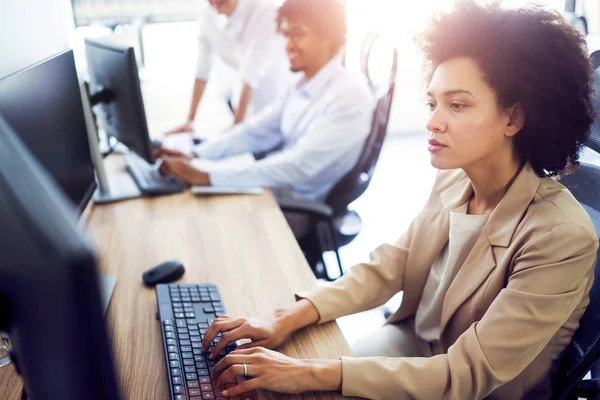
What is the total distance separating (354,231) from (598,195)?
0.93m

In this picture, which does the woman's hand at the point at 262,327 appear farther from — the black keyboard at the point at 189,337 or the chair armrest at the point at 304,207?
the chair armrest at the point at 304,207

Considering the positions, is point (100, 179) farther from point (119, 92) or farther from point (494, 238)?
point (494, 238)

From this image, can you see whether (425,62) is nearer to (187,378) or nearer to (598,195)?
(598,195)

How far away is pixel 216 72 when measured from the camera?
3145mm

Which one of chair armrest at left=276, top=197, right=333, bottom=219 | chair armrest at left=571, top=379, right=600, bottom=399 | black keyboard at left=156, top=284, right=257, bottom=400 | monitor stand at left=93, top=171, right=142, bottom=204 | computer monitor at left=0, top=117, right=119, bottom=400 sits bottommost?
chair armrest at left=571, top=379, right=600, bottom=399

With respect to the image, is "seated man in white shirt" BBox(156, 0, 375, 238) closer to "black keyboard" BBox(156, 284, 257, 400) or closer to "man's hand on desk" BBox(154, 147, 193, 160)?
"man's hand on desk" BBox(154, 147, 193, 160)

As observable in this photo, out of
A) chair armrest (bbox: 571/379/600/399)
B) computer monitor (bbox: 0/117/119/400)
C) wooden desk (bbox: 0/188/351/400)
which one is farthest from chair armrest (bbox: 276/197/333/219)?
computer monitor (bbox: 0/117/119/400)

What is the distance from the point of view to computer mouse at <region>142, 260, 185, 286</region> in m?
1.18

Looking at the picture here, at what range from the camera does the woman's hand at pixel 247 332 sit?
0.94m

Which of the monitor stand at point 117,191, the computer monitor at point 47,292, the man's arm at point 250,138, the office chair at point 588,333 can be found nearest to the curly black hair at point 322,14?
the man's arm at point 250,138

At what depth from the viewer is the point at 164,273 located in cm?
120

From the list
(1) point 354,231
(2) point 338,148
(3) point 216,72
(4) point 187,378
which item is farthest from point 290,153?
(3) point 216,72

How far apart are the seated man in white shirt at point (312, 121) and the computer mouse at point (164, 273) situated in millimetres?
558

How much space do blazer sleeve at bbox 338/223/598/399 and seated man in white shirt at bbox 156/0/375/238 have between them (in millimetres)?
962
